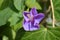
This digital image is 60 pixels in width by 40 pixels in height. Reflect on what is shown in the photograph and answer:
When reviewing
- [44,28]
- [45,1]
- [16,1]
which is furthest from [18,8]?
[45,1]

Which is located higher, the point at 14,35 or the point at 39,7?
the point at 39,7

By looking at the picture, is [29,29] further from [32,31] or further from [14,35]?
[14,35]

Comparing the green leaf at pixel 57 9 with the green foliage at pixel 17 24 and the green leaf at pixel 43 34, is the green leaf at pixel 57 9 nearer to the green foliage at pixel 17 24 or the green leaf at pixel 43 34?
the green foliage at pixel 17 24

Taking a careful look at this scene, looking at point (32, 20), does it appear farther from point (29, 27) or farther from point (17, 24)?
point (17, 24)

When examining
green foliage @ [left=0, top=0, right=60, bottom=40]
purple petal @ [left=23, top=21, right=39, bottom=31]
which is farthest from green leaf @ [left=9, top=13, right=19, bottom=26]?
purple petal @ [left=23, top=21, right=39, bottom=31]

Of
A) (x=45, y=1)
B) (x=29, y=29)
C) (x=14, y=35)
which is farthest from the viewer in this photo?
(x=45, y=1)

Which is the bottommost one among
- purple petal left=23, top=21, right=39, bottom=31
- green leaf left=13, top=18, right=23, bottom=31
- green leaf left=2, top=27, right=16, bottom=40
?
green leaf left=2, top=27, right=16, bottom=40

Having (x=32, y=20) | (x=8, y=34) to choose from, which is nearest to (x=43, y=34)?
(x=32, y=20)

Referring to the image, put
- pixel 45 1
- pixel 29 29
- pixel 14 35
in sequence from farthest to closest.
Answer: pixel 45 1
pixel 14 35
pixel 29 29

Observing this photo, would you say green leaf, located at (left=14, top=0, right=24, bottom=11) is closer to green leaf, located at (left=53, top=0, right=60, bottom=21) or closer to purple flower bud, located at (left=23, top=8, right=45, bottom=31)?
purple flower bud, located at (left=23, top=8, right=45, bottom=31)
